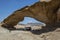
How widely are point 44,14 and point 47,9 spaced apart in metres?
0.07

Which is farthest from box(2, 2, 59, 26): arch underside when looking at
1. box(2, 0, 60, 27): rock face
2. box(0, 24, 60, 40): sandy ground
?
box(0, 24, 60, 40): sandy ground

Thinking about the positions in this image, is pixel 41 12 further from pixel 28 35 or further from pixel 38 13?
pixel 28 35

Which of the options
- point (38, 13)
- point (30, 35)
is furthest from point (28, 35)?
point (38, 13)

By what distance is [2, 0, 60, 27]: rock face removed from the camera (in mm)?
1887

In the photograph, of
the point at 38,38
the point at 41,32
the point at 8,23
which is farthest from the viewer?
the point at 8,23

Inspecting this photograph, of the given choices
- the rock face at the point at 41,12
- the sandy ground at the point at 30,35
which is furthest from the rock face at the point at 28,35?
the rock face at the point at 41,12

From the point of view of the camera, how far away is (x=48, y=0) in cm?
189

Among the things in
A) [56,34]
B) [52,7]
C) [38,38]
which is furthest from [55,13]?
[38,38]

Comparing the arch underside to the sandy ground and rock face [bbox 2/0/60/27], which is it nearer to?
rock face [bbox 2/0/60/27]

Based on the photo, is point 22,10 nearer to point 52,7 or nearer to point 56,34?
point 52,7

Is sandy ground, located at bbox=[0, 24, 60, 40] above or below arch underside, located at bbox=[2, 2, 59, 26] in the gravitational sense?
below

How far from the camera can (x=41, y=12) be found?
191cm

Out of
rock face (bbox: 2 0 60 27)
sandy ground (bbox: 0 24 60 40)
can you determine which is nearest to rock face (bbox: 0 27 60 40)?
sandy ground (bbox: 0 24 60 40)

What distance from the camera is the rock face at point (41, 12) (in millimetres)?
1887
